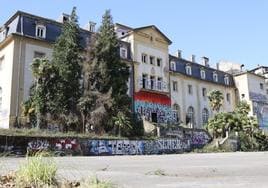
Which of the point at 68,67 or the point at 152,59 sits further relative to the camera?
the point at 152,59

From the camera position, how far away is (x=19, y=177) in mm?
6602

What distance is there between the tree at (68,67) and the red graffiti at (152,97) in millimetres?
10572

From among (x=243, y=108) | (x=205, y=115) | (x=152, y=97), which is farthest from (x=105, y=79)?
(x=243, y=108)

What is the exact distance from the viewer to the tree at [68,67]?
3489 cm

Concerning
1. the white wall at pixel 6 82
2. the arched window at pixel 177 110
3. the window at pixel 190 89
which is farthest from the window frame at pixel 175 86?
the white wall at pixel 6 82

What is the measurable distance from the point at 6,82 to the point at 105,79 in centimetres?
982

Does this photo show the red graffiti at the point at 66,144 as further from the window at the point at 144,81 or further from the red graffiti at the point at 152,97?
the window at the point at 144,81

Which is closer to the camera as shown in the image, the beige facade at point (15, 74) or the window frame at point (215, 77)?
the beige facade at point (15, 74)

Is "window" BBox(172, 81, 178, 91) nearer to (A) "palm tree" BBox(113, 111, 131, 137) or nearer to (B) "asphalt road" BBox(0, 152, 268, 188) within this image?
(A) "palm tree" BBox(113, 111, 131, 137)

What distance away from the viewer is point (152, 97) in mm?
47875

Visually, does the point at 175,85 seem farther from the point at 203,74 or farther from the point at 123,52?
the point at 123,52

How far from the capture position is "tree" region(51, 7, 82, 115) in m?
34.9

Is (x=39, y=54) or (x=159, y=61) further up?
(x=159, y=61)

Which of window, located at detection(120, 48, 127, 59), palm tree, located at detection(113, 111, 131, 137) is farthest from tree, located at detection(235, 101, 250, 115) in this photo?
palm tree, located at detection(113, 111, 131, 137)
